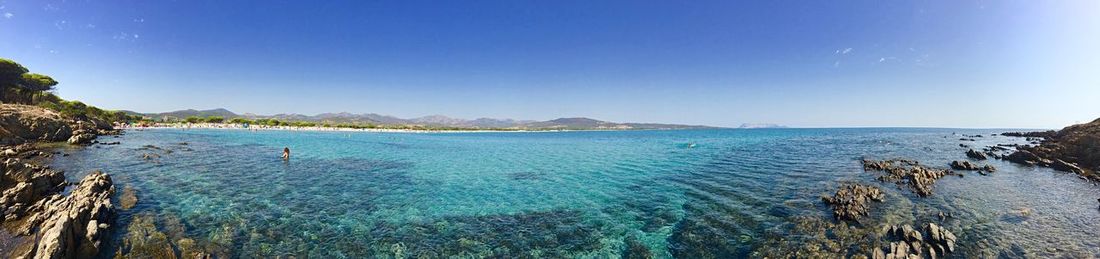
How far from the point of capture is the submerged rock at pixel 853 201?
51.9 ft

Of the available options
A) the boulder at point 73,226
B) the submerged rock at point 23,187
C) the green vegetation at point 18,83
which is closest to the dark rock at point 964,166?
the boulder at point 73,226

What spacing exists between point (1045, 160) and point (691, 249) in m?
47.8

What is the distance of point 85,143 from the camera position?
1671 inches

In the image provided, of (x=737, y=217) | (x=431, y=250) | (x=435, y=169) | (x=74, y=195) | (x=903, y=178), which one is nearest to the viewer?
(x=431, y=250)

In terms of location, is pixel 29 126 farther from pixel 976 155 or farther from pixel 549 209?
pixel 976 155

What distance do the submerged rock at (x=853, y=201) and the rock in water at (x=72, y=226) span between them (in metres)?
26.2

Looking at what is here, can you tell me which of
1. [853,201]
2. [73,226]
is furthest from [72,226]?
[853,201]

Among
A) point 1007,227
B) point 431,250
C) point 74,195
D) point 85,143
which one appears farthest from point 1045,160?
point 85,143

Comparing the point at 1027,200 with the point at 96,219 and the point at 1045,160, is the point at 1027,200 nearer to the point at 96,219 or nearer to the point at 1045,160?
the point at 1045,160

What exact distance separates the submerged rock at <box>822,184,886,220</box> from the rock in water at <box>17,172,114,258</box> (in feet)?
85.9

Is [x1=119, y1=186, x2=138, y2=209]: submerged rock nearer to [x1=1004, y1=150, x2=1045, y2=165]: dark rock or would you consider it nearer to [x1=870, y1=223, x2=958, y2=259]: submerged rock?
[x1=870, y1=223, x2=958, y2=259]: submerged rock

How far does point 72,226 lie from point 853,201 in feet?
97.0

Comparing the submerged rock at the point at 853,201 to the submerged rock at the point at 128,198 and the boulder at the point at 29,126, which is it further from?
the boulder at the point at 29,126

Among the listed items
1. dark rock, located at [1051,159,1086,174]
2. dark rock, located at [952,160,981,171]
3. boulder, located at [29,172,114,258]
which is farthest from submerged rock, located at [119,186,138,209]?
dark rock, located at [1051,159,1086,174]
